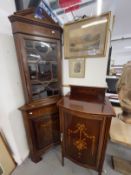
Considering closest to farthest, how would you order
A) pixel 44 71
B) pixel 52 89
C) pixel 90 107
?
pixel 90 107, pixel 44 71, pixel 52 89

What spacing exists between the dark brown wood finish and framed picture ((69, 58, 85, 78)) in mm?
367

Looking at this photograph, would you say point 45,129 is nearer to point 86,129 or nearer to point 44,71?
point 86,129

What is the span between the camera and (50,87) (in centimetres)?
135

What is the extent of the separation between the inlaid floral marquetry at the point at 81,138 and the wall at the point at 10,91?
70cm

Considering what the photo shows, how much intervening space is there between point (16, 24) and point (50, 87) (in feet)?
2.54

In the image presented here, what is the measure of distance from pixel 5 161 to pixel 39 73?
1171 mm

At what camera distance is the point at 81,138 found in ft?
3.53

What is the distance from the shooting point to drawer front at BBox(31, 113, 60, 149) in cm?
127

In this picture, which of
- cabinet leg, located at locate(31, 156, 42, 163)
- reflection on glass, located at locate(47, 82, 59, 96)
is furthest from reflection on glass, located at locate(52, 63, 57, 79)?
cabinet leg, located at locate(31, 156, 42, 163)

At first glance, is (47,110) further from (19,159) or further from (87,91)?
(19,159)

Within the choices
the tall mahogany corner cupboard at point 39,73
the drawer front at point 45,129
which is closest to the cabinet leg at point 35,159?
the tall mahogany corner cupboard at point 39,73

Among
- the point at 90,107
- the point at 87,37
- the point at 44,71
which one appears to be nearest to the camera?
the point at 90,107

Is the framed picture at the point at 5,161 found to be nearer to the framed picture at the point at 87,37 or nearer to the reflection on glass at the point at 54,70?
the reflection on glass at the point at 54,70

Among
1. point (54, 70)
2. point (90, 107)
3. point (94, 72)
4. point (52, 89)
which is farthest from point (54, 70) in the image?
point (90, 107)
